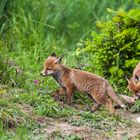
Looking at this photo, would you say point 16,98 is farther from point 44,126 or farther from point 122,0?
point 122,0

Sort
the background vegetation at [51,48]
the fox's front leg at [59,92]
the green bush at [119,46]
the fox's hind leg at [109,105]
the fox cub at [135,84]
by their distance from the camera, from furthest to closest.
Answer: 1. the green bush at [119,46]
2. the fox cub at [135,84]
3. the fox's front leg at [59,92]
4. the fox's hind leg at [109,105]
5. the background vegetation at [51,48]

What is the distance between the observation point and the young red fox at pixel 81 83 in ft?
29.3

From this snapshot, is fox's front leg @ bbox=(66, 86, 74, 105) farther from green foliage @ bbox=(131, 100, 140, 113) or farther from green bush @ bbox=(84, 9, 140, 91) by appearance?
green bush @ bbox=(84, 9, 140, 91)

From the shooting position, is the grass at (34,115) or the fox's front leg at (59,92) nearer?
the grass at (34,115)

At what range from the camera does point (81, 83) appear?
9.02 meters

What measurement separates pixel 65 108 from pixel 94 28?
5191 mm

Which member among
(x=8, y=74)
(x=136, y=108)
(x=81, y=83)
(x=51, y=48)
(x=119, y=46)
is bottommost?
(x=51, y=48)

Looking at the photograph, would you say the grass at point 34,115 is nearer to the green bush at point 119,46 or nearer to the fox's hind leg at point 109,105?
the fox's hind leg at point 109,105

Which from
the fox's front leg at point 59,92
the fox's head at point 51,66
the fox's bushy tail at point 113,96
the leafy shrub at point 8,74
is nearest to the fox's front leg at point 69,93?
the fox's front leg at point 59,92

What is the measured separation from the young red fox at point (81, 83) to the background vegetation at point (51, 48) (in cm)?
27

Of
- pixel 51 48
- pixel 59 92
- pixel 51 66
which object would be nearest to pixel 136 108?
pixel 59 92

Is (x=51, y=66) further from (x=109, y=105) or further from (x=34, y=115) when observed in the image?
(x=34, y=115)

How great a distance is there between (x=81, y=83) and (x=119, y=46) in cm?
149

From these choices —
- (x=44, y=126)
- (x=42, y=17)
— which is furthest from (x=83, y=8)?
(x=44, y=126)
